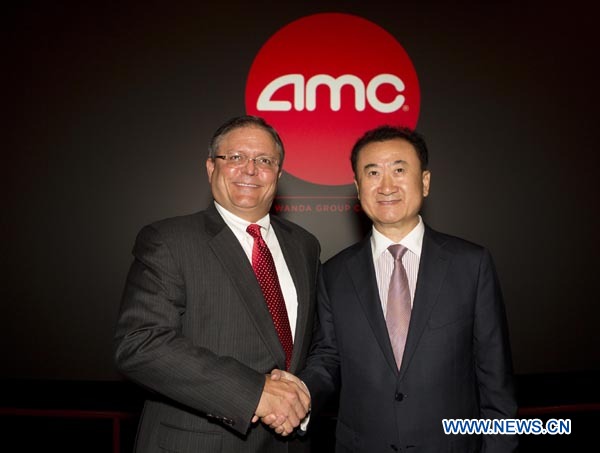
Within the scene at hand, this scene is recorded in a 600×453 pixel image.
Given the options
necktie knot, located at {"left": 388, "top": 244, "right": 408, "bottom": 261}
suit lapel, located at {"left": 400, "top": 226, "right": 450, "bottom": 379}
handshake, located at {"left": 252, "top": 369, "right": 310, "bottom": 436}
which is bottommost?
handshake, located at {"left": 252, "top": 369, "right": 310, "bottom": 436}

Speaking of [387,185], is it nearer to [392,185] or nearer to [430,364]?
[392,185]

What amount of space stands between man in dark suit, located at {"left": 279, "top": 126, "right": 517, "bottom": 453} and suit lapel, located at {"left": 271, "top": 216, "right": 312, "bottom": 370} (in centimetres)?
10

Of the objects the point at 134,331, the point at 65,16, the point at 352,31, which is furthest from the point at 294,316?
the point at 65,16

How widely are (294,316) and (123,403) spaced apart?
6.78ft

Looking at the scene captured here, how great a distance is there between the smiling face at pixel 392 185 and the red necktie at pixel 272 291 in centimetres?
46

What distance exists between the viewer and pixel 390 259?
148 centimetres

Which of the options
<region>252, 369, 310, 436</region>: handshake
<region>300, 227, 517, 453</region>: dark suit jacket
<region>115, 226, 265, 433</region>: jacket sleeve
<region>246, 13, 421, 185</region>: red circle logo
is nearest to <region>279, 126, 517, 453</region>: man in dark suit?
<region>300, 227, 517, 453</region>: dark suit jacket

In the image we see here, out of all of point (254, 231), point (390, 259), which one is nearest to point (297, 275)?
point (254, 231)

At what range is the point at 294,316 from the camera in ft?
4.98

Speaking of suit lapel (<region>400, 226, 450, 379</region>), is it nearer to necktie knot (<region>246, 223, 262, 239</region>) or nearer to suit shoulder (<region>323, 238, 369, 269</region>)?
suit shoulder (<region>323, 238, 369, 269</region>)

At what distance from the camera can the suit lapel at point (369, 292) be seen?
4.34ft

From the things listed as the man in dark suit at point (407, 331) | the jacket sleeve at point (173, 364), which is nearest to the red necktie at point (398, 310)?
the man in dark suit at point (407, 331)

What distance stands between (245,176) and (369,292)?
0.69 meters

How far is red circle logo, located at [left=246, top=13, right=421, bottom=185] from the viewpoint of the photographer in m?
2.96
